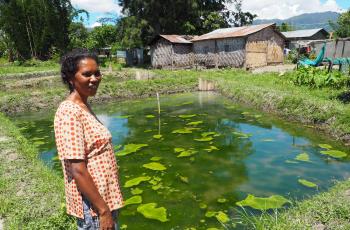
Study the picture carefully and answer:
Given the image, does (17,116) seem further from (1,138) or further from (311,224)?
(311,224)

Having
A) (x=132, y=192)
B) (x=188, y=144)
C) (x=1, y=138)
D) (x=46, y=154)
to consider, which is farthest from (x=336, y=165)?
(x=1, y=138)

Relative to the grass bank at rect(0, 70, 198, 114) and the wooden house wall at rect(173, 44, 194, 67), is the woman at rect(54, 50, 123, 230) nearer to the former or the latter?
the grass bank at rect(0, 70, 198, 114)

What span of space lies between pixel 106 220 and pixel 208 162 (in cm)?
537

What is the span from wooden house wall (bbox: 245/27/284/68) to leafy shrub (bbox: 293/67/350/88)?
9.37 metres

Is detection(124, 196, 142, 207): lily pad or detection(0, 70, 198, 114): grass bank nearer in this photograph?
detection(124, 196, 142, 207): lily pad

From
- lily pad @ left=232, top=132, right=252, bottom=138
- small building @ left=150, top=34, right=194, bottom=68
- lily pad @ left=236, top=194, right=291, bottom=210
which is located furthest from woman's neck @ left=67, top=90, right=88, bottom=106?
small building @ left=150, top=34, right=194, bottom=68

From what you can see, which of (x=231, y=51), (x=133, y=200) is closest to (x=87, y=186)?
(x=133, y=200)

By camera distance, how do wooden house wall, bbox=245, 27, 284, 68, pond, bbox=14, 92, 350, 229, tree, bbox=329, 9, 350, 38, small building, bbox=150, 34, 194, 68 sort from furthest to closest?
tree, bbox=329, 9, 350, 38 < small building, bbox=150, 34, 194, 68 < wooden house wall, bbox=245, 27, 284, 68 < pond, bbox=14, 92, 350, 229

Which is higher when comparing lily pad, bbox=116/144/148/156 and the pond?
the pond

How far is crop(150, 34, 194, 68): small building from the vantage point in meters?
27.2

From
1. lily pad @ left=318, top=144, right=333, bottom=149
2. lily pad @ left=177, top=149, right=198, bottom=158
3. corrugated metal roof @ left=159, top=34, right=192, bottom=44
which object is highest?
corrugated metal roof @ left=159, top=34, right=192, bottom=44

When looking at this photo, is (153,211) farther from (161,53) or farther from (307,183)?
(161,53)

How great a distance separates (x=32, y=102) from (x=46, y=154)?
718 cm

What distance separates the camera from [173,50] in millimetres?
27281
